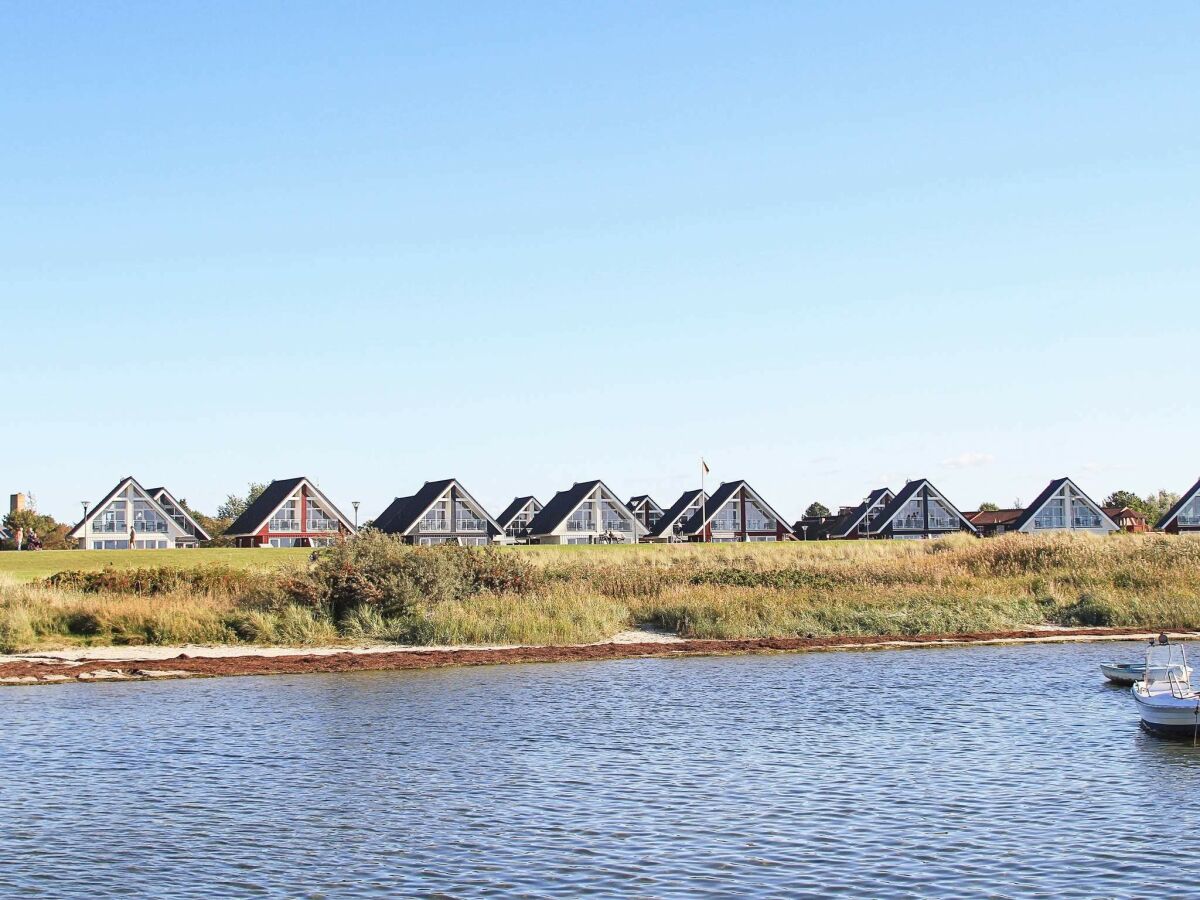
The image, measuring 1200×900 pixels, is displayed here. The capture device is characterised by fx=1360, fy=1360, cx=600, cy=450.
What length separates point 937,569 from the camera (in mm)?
53875

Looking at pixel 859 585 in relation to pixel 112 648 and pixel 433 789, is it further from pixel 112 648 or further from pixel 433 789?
pixel 433 789

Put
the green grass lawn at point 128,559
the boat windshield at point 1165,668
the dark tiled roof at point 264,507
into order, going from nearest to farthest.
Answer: the boat windshield at point 1165,668 → the green grass lawn at point 128,559 → the dark tiled roof at point 264,507

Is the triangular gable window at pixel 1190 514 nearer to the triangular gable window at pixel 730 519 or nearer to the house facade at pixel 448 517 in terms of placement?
the triangular gable window at pixel 730 519

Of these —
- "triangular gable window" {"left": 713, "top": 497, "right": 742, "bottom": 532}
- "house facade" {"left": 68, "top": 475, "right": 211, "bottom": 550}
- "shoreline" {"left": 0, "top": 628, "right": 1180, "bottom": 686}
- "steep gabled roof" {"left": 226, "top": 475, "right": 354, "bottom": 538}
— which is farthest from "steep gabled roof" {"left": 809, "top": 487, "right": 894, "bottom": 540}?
"shoreline" {"left": 0, "top": 628, "right": 1180, "bottom": 686}

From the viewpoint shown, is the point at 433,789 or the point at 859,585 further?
the point at 859,585

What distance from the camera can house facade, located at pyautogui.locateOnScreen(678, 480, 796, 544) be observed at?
117 meters


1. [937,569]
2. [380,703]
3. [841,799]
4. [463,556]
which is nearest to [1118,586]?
[937,569]

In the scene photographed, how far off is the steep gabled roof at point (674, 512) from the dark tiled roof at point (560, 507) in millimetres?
9130

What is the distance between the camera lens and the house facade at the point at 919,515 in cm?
11462

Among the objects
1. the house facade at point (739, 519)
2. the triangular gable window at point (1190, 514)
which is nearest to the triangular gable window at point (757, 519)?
the house facade at point (739, 519)

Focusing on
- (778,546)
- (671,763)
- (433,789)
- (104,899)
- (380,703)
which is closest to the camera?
(104,899)

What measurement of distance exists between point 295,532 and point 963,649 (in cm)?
7430

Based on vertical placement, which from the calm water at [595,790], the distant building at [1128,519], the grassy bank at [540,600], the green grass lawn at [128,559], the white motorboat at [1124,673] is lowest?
the calm water at [595,790]

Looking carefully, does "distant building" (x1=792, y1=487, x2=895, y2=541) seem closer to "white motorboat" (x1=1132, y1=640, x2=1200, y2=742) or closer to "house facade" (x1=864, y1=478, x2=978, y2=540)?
"house facade" (x1=864, y1=478, x2=978, y2=540)
